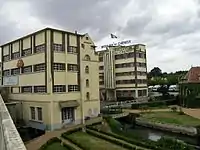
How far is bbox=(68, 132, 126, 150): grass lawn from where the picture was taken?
2717 cm

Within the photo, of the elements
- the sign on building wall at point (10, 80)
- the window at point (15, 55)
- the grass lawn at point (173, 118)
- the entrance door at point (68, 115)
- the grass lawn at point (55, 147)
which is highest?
the window at point (15, 55)

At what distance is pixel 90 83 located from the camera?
44.5m

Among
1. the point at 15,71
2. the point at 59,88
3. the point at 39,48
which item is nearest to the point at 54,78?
the point at 59,88

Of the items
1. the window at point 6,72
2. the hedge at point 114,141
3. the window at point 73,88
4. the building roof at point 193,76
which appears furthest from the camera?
the building roof at point 193,76

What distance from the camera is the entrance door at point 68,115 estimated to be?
39.7 meters

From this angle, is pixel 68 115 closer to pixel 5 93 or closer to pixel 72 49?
pixel 72 49

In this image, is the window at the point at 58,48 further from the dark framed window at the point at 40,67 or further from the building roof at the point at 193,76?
the building roof at the point at 193,76

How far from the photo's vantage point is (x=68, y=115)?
40469mm

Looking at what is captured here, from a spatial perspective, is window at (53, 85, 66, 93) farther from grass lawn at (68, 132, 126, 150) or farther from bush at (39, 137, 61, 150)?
bush at (39, 137, 61, 150)

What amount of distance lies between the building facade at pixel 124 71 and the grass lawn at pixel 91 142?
40.9 m

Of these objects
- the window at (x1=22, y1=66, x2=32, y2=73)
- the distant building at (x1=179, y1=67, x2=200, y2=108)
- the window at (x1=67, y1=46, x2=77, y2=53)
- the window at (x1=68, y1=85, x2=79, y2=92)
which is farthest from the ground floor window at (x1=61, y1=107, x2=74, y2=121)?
the distant building at (x1=179, y1=67, x2=200, y2=108)

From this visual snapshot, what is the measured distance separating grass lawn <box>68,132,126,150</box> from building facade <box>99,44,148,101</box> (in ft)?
134

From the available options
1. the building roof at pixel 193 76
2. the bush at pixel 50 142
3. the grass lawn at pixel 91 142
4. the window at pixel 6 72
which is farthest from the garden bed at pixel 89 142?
the building roof at pixel 193 76

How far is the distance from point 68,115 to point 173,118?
17573mm
